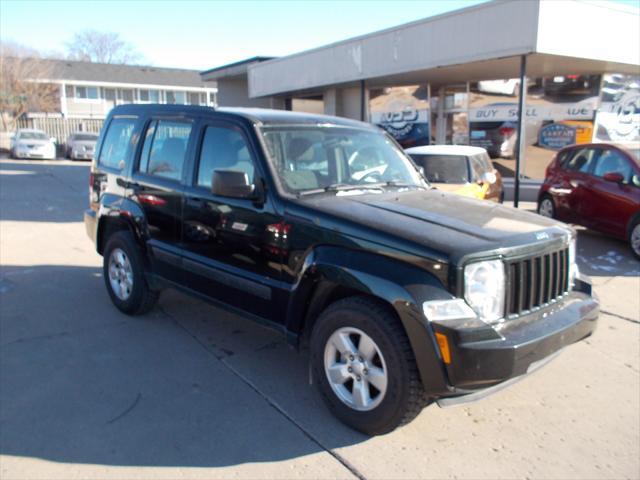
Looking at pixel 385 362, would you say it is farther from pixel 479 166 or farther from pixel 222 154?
pixel 479 166

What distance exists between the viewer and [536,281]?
3.34 metres

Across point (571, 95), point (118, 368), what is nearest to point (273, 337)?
point (118, 368)

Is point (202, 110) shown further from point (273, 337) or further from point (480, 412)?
point (480, 412)

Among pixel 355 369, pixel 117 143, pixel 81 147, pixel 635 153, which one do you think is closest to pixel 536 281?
pixel 355 369

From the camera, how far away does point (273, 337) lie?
497 cm

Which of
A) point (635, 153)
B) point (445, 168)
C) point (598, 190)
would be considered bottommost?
point (598, 190)

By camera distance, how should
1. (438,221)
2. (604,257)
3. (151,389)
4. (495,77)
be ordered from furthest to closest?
(495,77) → (604,257) → (151,389) → (438,221)

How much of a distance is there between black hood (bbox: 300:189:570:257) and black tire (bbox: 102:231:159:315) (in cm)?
219

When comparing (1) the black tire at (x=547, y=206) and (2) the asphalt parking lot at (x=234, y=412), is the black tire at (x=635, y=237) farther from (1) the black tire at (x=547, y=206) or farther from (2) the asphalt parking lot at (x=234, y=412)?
(2) the asphalt parking lot at (x=234, y=412)

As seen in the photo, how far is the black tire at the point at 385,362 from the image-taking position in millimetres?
3082

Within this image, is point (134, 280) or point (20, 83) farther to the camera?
point (20, 83)

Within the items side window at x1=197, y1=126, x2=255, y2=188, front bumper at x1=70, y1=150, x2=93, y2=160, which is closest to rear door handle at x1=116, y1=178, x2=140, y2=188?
side window at x1=197, y1=126, x2=255, y2=188

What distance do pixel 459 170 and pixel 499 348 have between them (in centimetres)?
628

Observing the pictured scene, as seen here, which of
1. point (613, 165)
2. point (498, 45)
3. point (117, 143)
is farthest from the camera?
point (498, 45)
